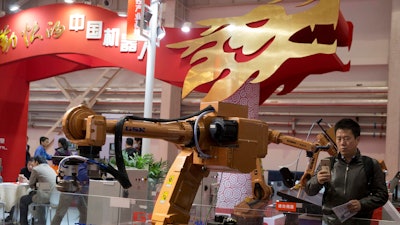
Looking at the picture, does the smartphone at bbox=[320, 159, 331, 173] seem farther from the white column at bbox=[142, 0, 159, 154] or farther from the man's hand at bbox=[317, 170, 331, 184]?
the white column at bbox=[142, 0, 159, 154]

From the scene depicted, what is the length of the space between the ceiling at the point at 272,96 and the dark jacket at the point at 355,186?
369 inches

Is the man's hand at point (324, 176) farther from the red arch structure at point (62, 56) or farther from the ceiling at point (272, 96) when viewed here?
the ceiling at point (272, 96)

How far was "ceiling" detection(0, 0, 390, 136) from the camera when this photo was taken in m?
12.4

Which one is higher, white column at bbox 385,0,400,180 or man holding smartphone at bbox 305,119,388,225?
white column at bbox 385,0,400,180

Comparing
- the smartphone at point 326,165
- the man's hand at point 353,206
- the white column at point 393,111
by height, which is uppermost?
the white column at point 393,111

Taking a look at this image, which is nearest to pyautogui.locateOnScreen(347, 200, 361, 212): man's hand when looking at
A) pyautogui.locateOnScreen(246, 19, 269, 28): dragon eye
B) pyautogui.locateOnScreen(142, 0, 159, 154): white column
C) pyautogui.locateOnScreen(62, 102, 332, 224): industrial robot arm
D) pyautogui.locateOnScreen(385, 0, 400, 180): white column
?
pyautogui.locateOnScreen(62, 102, 332, 224): industrial robot arm

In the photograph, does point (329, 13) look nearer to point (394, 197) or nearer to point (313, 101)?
point (394, 197)

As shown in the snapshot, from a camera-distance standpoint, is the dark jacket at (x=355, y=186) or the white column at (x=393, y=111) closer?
the dark jacket at (x=355, y=186)

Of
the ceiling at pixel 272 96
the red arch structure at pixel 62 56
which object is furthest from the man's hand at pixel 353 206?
the ceiling at pixel 272 96

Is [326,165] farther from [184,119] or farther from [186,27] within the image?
[186,27]

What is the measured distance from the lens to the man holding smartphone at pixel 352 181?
321 centimetres

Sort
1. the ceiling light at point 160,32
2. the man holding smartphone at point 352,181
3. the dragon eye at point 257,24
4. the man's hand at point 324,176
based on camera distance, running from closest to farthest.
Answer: the man's hand at point 324,176
the man holding smartphone at point 352,181
the dragon eye at point 257,24
the ceiling light at point 160,32

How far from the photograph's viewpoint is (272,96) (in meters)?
13.4

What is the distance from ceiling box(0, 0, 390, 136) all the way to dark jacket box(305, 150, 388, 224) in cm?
938
